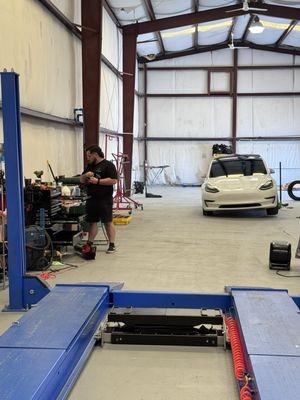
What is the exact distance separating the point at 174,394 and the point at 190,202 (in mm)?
11824

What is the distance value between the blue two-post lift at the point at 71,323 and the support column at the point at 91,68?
21.3 feet

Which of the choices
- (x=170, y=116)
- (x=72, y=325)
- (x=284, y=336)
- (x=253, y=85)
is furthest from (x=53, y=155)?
(x=253, y=85)

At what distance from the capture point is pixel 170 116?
71.3 ft

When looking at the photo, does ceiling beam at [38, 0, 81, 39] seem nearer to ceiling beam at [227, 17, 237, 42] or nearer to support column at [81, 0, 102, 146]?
support column at [81, 0, 102, 146]

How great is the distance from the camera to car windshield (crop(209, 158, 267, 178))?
37.8 ft

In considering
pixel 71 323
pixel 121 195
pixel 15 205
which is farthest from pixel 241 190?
pixel 71 323

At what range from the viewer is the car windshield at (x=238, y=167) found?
11530 mm

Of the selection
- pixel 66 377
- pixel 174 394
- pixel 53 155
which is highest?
pixel 53 155

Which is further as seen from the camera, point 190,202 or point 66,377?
point 190,202

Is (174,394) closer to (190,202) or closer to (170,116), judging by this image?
(190,202)

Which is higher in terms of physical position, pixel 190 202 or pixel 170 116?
pixel 170 116

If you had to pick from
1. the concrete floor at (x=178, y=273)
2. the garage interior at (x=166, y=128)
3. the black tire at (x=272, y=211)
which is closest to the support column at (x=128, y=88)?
the garage interior at (x=166, y=128)

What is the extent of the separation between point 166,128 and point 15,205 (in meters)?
17.9

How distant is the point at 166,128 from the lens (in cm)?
2189
